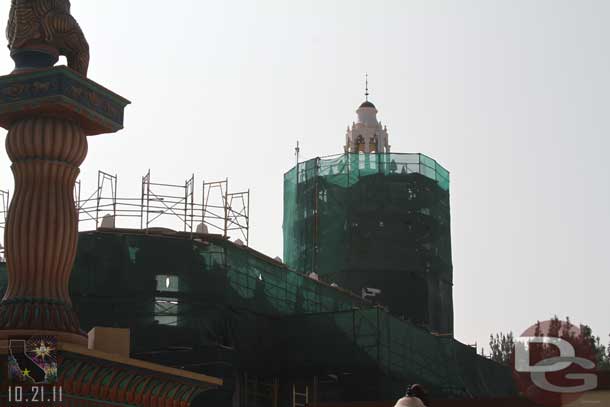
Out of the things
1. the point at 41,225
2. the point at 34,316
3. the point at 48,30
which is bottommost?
the point at 34,316

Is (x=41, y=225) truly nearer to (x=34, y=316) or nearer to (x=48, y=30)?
(x=34, y=316)

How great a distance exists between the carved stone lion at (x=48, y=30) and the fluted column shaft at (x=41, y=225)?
2.14 metres

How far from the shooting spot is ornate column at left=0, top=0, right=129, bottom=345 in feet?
84.7

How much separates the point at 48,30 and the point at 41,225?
5.18 meters

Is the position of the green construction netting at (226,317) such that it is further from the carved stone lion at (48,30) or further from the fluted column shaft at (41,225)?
the carved stone lion at (48,30)

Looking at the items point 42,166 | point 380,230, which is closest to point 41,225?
point 42,166

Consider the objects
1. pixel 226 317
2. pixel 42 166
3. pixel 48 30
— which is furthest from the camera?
pixel 226 317

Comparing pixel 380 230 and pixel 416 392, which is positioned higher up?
pixel 380 230

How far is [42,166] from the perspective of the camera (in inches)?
1035

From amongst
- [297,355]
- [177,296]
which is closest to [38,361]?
[177,296]

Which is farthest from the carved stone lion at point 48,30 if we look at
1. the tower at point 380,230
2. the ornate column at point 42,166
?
the tower at point 380,230

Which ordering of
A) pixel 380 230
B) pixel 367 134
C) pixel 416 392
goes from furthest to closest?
pixel 367 134 < pixel 380 230 < pixel 416 392

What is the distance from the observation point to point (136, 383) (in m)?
26.5

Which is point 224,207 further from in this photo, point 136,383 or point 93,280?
point 136,383
